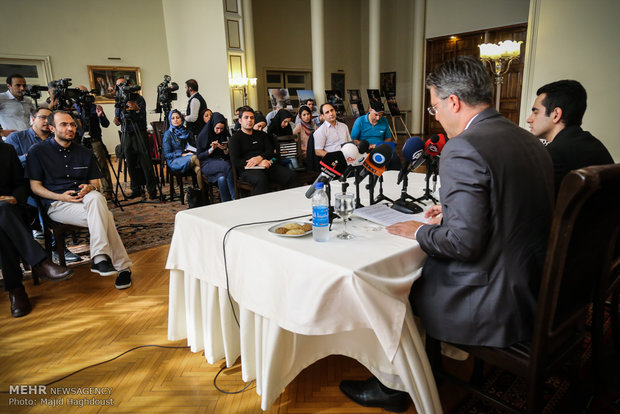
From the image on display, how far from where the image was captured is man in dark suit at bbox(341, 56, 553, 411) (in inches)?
44.6

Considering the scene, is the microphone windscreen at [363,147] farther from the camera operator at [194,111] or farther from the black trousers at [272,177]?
the camera operator at [194,111]

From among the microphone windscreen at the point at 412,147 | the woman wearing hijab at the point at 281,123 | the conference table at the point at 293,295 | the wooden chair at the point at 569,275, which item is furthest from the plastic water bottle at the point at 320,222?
the woman wearing hijab at the point at 281,123

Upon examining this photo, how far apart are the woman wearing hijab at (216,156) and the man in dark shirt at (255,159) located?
48 cm

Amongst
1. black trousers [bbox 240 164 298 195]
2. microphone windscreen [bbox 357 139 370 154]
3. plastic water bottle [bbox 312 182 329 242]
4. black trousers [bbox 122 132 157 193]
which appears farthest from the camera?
black trousers [bbox 122 132 157 193]

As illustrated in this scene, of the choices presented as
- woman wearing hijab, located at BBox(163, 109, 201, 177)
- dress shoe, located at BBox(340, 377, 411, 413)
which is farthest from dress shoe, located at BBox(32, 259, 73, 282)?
woman wearing hijab, located at BBox(163, 109, 201, 177)

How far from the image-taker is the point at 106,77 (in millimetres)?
11156

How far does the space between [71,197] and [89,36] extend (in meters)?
10.2

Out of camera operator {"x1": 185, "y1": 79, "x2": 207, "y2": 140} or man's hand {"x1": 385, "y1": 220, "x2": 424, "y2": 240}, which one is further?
camera operator {"x1": 185, "y1": 79, "x2": 207, "y2": 140}

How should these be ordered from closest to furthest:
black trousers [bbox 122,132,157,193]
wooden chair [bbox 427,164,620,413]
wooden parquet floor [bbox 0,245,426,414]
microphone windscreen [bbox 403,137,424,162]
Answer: wooden chair [bbox 427,164,620,413], wooden parquet floor [bbox 0,245,426,414], microphone windscreen [bbox 403,137,424,162], black trousers [bbox 122,132,157,193]

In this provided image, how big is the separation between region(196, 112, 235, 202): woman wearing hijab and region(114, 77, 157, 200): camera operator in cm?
123

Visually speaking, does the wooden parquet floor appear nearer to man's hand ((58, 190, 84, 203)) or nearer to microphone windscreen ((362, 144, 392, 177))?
man's hand ((58, 190, 84, 203))

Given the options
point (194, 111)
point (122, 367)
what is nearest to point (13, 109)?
point (194, 111)

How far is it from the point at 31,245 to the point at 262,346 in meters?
2.04

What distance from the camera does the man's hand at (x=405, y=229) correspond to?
1.50 meters
